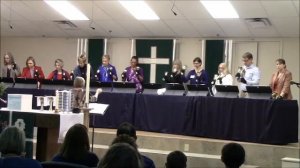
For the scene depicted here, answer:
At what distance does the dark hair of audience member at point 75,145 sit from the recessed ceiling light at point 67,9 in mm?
7711

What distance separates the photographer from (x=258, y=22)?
388 inches

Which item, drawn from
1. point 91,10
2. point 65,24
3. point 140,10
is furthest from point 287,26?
Answer: point 65,24

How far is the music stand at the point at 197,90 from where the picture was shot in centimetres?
767

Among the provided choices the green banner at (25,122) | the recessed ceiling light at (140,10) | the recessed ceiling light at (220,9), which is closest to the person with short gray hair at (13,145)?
the green banner at (25,122)

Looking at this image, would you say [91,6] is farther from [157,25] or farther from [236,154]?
[236,154]

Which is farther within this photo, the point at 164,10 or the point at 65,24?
the point at 65,24

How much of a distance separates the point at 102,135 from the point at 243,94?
224cm

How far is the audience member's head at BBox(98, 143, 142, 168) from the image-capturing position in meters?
1.96

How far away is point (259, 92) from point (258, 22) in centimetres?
302

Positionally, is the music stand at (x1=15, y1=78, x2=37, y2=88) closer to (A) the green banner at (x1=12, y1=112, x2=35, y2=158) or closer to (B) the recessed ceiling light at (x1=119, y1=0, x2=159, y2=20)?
(B) the recessed ceiling light at (x1=119, y1=0, x2=159, y2=20)

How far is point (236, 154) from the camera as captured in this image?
9.30ft

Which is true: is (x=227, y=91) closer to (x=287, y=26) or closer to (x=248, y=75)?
(x=248, y=75)

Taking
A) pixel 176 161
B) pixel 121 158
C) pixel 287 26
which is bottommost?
pixel 176 161

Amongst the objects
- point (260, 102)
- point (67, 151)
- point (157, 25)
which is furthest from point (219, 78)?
point (67, 151)
